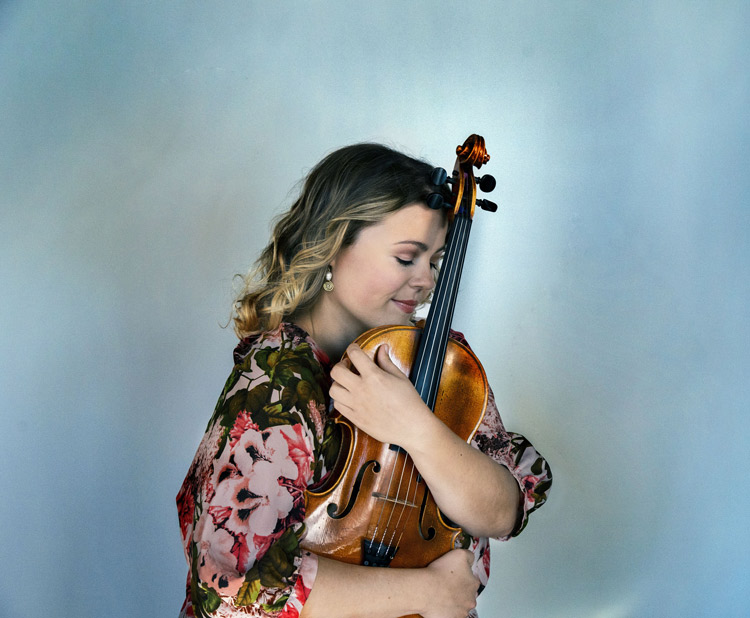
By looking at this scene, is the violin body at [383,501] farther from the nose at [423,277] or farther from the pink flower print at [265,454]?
the nose at [423,277]

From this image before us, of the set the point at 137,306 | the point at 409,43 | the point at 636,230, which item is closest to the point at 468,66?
the point at 409,43

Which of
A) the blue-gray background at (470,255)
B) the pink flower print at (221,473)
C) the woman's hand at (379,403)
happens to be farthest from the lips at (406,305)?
the blue-gray background at (470,255)

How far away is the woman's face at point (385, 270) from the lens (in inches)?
58.3

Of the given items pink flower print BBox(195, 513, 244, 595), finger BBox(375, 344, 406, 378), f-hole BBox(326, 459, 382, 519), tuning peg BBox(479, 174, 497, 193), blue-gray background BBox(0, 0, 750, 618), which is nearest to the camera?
pink flower print BBox(195, 513, 244, 595)

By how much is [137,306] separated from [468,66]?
1.29 m

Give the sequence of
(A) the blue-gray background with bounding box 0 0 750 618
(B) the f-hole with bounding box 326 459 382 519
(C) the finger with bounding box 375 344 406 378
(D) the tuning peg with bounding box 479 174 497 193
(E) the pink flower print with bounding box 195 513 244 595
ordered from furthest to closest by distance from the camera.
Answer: (A) the blue-gray background with bounding box 0 0 750 618 < (D) the tuning peg with bounding box 479 174 497 193 < (C) the finger with bounding box 375 344 406 378 < (B) the f-hole with bounding box 326 459 382 519 < (E) the pink flower print with bounding box 195 513 244 595

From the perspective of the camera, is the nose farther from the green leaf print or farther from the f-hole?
the green leaf print

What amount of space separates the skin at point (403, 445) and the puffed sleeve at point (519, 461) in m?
0.04

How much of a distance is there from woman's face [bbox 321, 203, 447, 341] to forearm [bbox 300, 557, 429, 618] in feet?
1.80

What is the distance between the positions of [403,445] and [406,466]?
6cm

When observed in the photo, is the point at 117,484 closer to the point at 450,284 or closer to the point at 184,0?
the point at 450,284

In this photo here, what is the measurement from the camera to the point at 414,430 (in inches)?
47.0

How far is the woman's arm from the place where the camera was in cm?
119

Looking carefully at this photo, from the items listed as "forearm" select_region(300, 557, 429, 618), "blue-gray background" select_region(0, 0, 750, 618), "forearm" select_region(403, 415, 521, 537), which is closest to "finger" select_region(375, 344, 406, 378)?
"forearm" select_region(403, 415, 521, 537)
